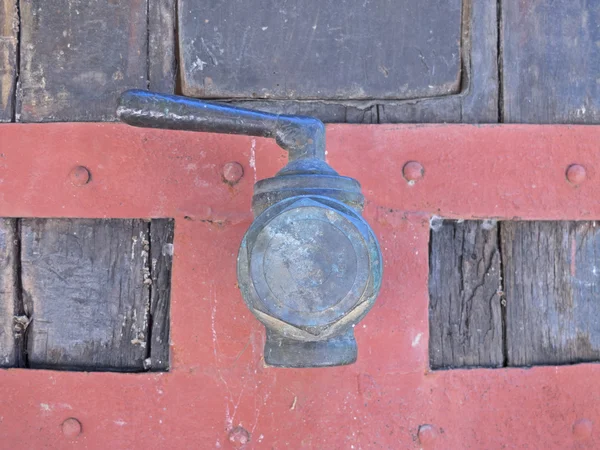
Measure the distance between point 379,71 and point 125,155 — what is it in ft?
2.01

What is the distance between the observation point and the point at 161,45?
133 cm

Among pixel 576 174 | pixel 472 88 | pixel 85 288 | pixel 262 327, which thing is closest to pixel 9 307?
pixel 85 288

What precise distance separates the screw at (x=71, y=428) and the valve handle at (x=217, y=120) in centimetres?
69

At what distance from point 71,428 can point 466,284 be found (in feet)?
3.12

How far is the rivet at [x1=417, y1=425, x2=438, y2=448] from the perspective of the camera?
4.07ft

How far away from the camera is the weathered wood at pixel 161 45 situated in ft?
4.34

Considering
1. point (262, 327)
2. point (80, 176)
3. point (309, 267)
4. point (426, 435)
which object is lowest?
point (426, 435)

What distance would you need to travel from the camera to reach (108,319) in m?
1.33

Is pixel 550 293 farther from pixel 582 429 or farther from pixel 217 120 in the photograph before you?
pixel 217 120

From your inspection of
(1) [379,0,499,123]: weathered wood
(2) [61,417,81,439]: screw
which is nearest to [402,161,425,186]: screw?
(1) [379,0,499,123]: weathered wood

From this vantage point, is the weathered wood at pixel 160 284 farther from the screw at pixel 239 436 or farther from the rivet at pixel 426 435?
the rivet at pixel 426 435

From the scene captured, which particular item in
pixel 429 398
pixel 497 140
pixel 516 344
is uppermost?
pixel 497 140

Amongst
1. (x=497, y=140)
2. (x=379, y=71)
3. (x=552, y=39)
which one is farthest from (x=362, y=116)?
(x=552, y=39)

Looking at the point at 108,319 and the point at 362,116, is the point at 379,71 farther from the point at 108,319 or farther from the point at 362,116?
the point at 108,319
